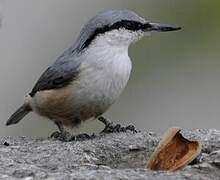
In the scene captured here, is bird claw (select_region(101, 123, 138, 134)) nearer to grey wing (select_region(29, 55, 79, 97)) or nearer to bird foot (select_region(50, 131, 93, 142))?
bird foot (select_region(50, 131, 93, 142))

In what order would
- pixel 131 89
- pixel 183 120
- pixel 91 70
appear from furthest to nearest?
pixel 131 89
pixel 183 120
pixel 91 70

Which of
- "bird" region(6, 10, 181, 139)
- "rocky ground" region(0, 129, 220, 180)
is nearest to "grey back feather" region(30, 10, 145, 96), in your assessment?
"bird" region(6, 10, 181, 139)

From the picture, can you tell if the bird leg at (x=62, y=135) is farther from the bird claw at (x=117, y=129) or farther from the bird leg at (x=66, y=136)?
the bird claw at (x=117, y=129)

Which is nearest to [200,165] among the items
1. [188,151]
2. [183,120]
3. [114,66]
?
[188,151]

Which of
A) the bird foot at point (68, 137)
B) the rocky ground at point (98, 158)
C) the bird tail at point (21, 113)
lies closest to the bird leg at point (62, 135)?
the bird foot at point (68, 137)

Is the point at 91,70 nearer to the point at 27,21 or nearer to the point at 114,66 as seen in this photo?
the point at 114,66

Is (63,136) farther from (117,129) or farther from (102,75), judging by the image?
(102,75)

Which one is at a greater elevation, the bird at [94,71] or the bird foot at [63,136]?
the bird at [94,71]
